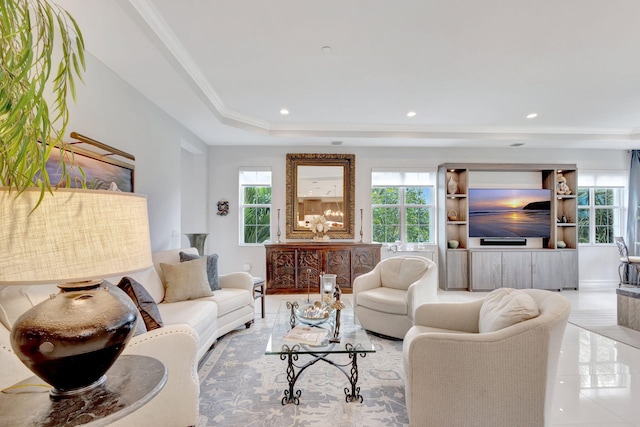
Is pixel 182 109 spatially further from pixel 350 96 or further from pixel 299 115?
pixel 350 96

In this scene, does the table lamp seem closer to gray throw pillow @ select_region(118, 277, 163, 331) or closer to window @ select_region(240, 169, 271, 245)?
gray throw pillow @ select_region(118, 277, 163, 331)

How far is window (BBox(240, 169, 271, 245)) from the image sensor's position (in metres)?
5.55

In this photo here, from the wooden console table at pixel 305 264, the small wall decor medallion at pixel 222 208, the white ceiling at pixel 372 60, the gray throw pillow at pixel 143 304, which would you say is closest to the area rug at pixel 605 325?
the white ceiling at pixel 372 60

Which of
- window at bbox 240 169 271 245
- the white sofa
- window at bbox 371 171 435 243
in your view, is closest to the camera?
the white sofa

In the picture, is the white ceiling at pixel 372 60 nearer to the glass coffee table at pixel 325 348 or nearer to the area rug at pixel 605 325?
the glass coffee table at pixel 325 348

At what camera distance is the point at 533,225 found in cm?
540

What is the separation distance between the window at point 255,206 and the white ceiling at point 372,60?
3.21 ft

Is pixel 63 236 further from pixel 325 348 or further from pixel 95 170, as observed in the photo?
pixel 95 170

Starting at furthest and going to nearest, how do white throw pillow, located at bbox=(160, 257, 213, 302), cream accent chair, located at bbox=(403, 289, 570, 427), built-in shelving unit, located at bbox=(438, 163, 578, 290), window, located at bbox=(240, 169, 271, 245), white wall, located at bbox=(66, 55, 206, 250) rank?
1. window, located at bbox=(240, 169, 271, 245)
2. built-in shelving unit, located at bbox=(438, 163, 578, 290)
3. white throw pillow, located at bbox=(160, 257, 213, 302)
4. white wall, located at bbox=(66, 55, 206, 250)
5. cream accent chair, located at bbox=(403, 289, 570, 427)

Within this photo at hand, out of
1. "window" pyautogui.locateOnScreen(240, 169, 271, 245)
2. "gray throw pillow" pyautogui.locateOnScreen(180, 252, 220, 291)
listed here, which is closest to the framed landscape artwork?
"gray throw pillow" pyautogui.locateOnScreen(180, 252, 220, 291)

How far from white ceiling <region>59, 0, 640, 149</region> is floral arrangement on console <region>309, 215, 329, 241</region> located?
A: 161 centimetres

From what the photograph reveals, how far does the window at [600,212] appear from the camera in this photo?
227 inches

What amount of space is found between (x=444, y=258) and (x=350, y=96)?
3.31 m

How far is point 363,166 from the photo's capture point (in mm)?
5539
